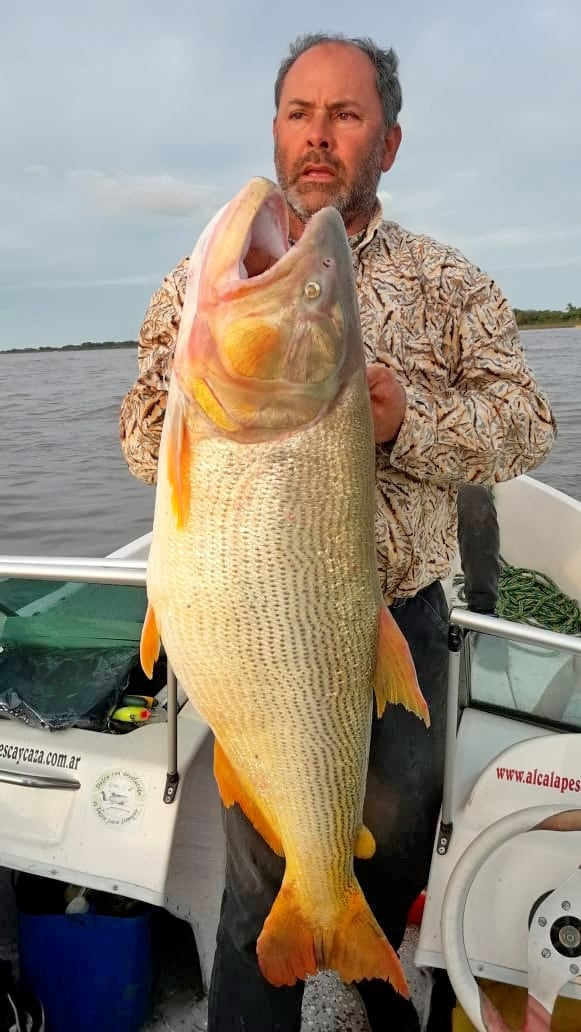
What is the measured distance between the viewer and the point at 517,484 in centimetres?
702

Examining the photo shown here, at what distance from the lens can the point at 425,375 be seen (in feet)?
7.85

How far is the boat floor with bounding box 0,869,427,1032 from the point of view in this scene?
2902mm

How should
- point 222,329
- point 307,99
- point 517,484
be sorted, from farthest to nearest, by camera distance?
point 517,484 → point 307,99 → point 222,329

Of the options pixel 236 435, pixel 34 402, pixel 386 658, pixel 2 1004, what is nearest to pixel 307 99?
pixel 236 435

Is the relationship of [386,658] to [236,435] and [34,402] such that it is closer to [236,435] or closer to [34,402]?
[236,435]

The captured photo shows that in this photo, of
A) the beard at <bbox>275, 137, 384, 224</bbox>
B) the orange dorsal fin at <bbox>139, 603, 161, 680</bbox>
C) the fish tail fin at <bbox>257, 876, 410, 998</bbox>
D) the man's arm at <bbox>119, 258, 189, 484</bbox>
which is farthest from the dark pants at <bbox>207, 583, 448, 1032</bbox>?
the beard at <bbox>275, 137, 384, 224</bbox>

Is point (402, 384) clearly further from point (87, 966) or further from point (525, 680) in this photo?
point (87, 966)

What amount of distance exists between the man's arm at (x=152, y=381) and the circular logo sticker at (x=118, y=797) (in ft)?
3.58

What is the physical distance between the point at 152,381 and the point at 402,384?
73 cm

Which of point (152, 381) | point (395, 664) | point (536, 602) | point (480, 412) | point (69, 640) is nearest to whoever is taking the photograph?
point (395, 664)

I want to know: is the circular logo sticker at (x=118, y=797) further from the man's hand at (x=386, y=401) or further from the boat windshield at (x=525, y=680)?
the man's hand at (x=386, y=401)

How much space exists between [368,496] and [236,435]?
1.10 feet

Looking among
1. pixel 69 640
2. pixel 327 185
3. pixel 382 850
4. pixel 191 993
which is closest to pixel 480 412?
pixel 327 185

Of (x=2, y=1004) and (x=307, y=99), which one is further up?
(x=307, y=99)
